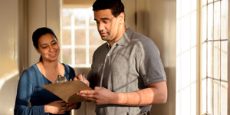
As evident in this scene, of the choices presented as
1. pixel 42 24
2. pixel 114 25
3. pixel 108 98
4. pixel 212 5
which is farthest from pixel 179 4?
pixel 42 24

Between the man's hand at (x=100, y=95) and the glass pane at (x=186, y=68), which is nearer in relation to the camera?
the man's hand at (x=100, y=95)

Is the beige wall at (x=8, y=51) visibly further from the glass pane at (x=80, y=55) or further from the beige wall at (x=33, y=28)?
the glass pane at (x=80, y=55)

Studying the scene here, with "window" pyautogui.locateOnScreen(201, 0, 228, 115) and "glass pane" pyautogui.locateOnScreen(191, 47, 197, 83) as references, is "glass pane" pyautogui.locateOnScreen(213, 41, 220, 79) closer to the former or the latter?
"window" pyautogui.locateOnScreen(201, 0, 228, 115)

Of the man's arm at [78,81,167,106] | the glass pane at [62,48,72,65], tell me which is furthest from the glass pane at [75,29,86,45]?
the man's arm at [78,81,167,106]

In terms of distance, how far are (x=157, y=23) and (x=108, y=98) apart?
854 millimetres

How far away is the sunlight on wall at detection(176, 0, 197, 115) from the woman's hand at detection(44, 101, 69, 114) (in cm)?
77

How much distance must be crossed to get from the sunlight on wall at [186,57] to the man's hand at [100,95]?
42 centimetres

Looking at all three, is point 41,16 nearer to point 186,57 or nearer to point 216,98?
point 186,57

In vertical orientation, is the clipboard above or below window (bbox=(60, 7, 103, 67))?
below

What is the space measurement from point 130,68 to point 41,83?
71 cm

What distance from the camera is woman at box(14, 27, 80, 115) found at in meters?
1.90

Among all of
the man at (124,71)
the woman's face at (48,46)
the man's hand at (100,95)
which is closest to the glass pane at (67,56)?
the woman's face at (48,46)

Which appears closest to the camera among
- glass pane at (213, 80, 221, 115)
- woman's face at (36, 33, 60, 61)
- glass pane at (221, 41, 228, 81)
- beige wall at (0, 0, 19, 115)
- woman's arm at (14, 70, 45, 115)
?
glass pane at (221, 41, 228, 81)

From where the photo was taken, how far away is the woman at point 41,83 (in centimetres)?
190
